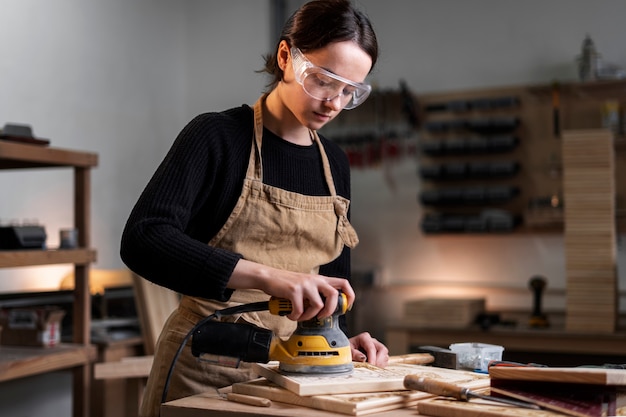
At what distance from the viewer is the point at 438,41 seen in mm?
5062

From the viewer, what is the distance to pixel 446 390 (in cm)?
142

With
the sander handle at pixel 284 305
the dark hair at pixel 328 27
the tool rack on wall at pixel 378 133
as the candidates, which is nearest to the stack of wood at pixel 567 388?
the sander handle at pixel 284 305

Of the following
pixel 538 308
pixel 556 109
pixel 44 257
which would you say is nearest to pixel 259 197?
pixel 44 257

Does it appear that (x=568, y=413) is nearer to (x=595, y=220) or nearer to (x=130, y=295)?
(x=595, y=220)

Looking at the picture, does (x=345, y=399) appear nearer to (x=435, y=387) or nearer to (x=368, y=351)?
(x=435, y=387)

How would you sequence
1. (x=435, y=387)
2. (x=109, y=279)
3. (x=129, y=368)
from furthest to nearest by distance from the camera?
(x=109, y=279), (x=129, y=368), (x=435, y=387)

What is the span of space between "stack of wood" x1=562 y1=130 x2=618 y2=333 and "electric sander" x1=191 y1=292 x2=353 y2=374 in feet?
9.08

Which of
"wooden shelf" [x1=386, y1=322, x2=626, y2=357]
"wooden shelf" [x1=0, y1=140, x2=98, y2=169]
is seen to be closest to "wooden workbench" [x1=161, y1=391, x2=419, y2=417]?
"wooden shelf" [x1=0, y1=140, x2=98, y2=169]

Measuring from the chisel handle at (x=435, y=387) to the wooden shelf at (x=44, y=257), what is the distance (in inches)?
78.2

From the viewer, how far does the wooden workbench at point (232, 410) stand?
4.49 ft

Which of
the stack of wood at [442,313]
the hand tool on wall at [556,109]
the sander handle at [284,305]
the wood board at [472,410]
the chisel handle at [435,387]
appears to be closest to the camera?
the wood board at [472,410]

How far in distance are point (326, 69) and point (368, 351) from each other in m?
0.67

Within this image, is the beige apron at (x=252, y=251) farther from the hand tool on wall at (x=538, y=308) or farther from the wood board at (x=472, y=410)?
the hand tool on wall at (x=538, y=308)

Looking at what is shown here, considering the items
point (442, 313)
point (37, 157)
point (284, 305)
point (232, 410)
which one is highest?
point (37, 157)
